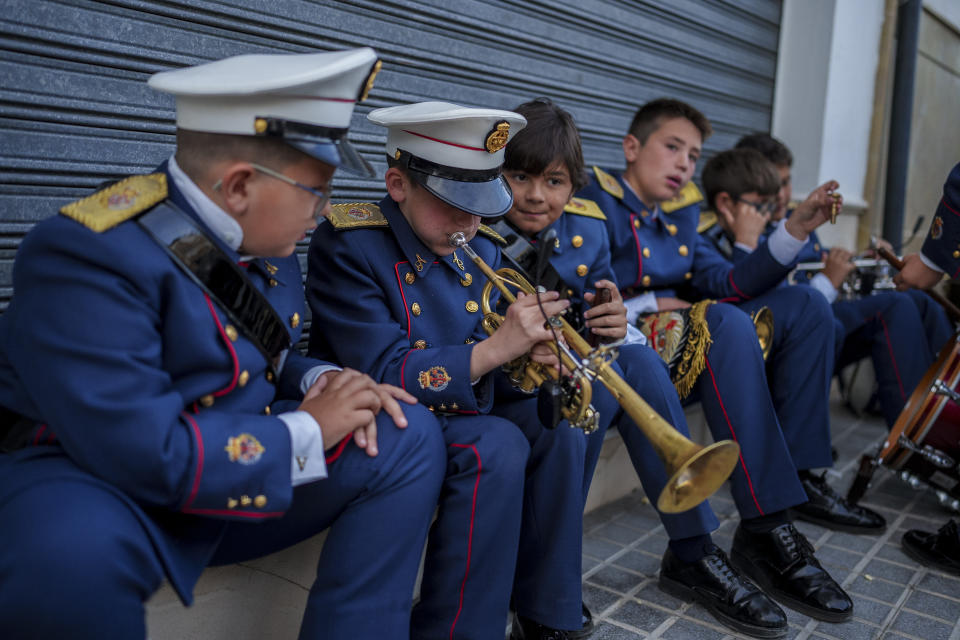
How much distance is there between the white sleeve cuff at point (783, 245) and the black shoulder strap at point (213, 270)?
2.19 m

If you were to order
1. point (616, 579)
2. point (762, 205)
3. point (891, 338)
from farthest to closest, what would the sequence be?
point (762, 205) → point (891, 338) → point (616, 579)

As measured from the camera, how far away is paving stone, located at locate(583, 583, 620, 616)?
259 centimetres

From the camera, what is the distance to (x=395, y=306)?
2.24m

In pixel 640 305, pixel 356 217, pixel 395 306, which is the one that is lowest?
pixel 640 305

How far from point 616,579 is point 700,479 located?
1045 mm

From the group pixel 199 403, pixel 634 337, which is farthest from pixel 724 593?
pixel 199 403

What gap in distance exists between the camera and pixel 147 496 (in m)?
1.48

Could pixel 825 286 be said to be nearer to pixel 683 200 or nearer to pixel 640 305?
pixel 683 200

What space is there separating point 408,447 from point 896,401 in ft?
9.70

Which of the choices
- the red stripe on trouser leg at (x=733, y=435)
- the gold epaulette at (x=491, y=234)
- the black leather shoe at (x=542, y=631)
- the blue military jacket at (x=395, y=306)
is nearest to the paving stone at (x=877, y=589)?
the red stripe on trouser leg at (x=733, y=435)

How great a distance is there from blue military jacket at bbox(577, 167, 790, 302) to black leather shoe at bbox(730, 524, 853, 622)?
3.48 feet

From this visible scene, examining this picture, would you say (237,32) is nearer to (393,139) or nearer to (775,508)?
(393,139)

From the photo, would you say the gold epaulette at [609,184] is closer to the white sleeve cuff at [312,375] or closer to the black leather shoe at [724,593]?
the black leather shoe at [724,593]

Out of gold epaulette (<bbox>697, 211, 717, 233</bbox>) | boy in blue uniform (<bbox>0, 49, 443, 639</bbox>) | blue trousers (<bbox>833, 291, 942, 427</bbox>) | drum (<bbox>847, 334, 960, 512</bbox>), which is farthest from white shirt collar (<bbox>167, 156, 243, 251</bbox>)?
blue trousers (<bbox>833, 291, 942, 427</bbox>)
